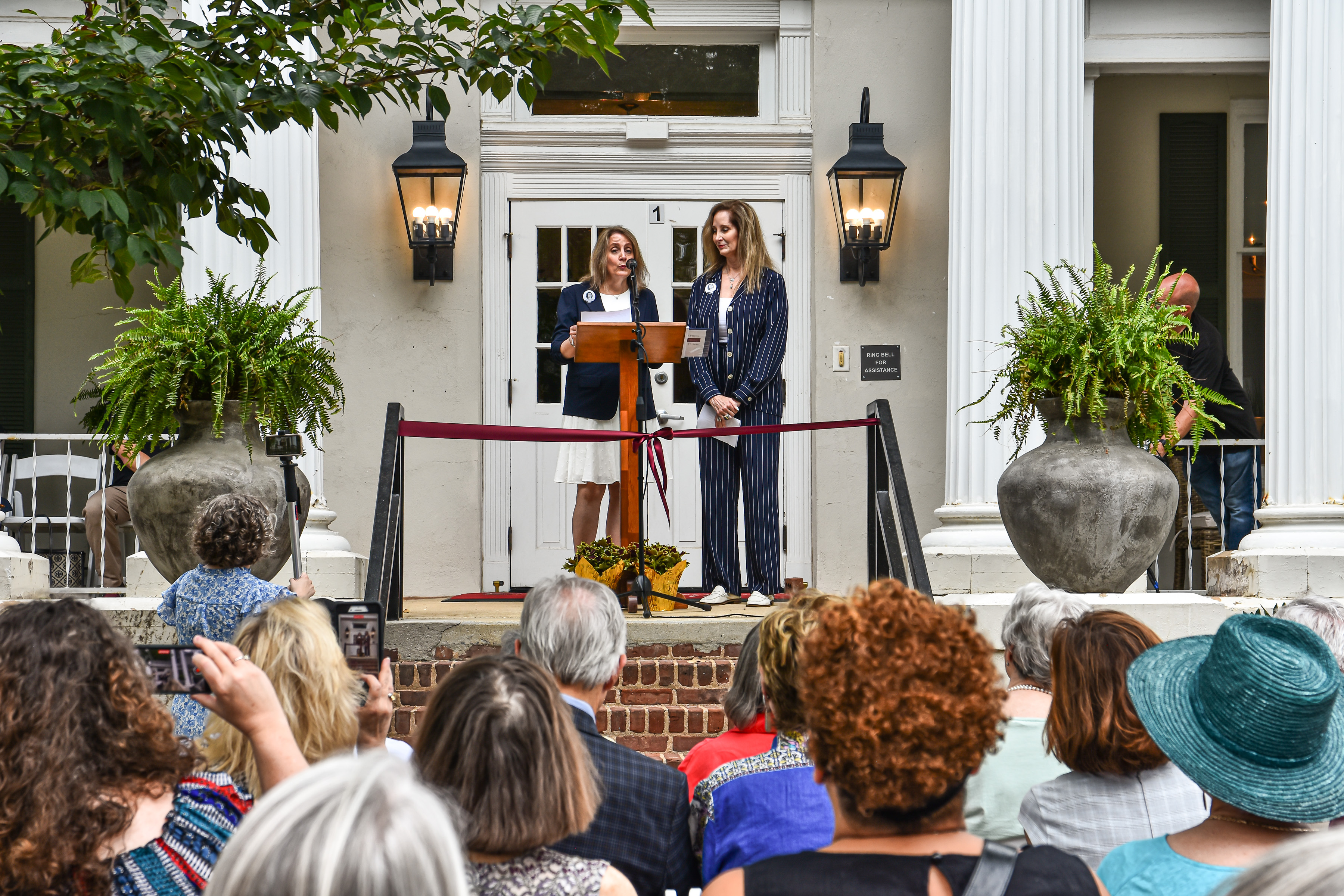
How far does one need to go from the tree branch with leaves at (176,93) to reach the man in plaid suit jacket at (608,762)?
1.27m

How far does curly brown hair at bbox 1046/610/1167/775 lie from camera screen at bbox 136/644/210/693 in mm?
1514

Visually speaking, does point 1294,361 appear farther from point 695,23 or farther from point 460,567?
point 460,567

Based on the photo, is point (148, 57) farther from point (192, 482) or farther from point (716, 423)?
point (716, 423)

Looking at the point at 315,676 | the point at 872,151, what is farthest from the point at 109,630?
the point at 872,151

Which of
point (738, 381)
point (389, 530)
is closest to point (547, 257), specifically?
point (738, 381)

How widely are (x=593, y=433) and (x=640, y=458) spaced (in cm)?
28

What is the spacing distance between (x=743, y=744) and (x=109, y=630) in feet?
4.86

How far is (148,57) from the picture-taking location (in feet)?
9.32

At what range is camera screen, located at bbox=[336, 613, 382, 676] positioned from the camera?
2.57m

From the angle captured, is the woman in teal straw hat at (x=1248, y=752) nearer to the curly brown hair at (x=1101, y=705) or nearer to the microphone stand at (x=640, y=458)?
the curly brown hair at (x=1101, y=705)

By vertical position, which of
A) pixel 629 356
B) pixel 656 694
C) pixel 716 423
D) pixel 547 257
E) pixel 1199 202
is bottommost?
pixel 656 694

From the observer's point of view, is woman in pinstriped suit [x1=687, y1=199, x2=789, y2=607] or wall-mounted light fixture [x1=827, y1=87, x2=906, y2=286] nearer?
woman in pinstriped suit [x1=687, y1=199, x2=789, y2=607]

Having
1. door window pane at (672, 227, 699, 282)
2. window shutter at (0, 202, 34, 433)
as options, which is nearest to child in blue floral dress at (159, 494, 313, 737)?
door window pane at (672, 227, 699, 282)

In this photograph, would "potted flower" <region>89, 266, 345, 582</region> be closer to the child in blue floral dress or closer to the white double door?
the child in blue floral dress
